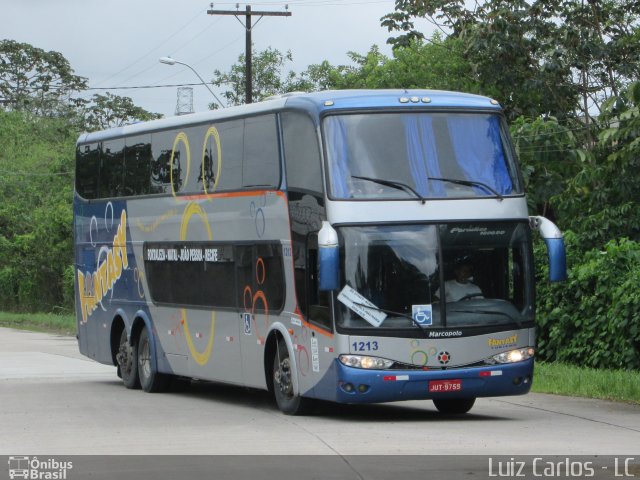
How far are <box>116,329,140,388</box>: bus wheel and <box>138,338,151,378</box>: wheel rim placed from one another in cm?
12

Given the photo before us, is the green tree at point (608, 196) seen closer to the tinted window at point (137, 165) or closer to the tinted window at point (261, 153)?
the tinted window at point (137, 165)

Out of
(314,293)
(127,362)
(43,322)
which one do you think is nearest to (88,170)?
(127,362)

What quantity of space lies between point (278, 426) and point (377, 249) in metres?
2.25

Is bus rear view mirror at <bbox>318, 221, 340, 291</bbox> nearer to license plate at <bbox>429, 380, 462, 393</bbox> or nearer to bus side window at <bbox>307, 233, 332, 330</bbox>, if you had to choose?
bus side window at <bbox>307, 233, 332, 330</bbox>

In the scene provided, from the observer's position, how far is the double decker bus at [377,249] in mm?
15914

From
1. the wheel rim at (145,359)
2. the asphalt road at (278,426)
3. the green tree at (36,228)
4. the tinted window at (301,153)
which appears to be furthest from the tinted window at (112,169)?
the green tree at (36,228)

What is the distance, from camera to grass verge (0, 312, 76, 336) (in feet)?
162

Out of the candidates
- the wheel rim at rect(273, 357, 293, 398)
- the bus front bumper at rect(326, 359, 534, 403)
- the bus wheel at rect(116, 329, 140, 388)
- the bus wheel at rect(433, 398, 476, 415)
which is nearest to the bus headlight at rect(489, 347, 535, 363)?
the bus front bumper at rect(326, 359, 534, 403)

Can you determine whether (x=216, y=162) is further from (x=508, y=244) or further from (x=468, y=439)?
(x=468, y=439)

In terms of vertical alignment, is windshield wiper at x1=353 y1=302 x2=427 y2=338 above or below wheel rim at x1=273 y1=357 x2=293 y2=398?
above

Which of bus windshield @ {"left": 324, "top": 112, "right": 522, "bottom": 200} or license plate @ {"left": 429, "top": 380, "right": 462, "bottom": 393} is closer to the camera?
license plate @ {"left": 429, "top": 380, "right": 462, "bottom": 393}

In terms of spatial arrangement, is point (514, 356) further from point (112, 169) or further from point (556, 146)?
point (556, 146)

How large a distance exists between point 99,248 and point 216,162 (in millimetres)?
5603

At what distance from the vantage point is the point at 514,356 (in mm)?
16453
